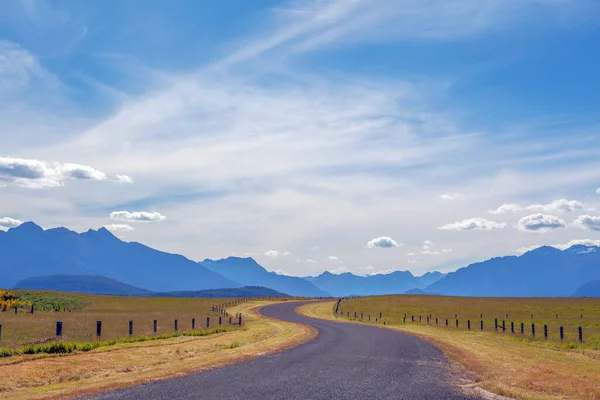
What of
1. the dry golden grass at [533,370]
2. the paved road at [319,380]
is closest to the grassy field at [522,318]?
the dry golden grass at [533,370]

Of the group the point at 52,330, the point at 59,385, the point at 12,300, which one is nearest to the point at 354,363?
the point at 59,385

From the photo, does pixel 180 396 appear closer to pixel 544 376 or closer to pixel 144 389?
pixel 144 389

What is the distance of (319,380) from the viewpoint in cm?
1669

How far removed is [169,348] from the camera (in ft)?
85.1

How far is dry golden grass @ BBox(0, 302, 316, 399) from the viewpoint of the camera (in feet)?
50.0

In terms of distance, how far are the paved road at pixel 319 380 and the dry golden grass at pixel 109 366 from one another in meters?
1.26

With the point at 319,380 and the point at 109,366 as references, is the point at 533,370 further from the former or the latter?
the point at 109,366

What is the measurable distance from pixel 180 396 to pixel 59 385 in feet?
15.2

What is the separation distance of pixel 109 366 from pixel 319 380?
8052 millimetres

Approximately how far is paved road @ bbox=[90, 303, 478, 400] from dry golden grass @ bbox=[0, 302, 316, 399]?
1263mm

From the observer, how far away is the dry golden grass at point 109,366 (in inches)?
600

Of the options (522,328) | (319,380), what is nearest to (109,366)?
Answer: (319,380)

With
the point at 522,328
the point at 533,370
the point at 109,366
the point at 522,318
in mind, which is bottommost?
the point at 522,318

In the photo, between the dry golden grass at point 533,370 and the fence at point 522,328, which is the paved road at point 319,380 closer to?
the dry golden grass at point 533,370
